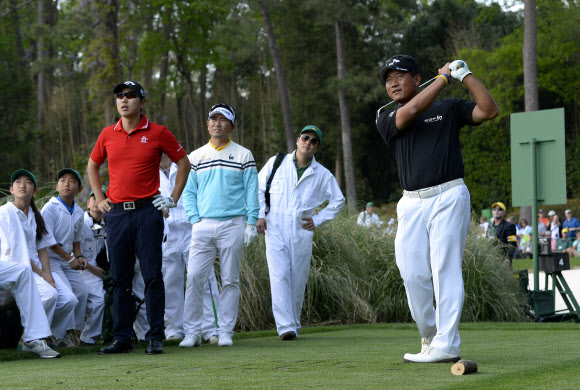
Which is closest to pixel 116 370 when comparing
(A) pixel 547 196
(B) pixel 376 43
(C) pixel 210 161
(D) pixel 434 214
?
(D) pixel 434 214

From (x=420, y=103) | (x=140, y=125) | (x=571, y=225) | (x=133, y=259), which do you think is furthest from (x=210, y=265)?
(x=571, y=225)

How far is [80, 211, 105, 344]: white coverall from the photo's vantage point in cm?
888

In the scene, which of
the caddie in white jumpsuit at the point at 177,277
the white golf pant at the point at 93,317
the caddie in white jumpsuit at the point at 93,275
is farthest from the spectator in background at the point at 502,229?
the white golf pant at the point at 93,317

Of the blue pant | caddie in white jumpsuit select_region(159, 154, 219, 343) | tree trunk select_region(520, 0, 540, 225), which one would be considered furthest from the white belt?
tree trunk select_region(520, 0, 540, 225)

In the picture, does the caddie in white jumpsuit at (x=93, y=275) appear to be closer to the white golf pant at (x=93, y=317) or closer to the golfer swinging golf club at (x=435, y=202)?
the white golf pant at (x=93, y=317)

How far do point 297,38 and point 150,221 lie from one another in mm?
38761

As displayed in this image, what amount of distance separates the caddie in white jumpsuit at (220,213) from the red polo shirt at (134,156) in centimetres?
75

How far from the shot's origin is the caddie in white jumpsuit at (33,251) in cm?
758

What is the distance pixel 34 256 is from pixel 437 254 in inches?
159

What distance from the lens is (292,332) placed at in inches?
346

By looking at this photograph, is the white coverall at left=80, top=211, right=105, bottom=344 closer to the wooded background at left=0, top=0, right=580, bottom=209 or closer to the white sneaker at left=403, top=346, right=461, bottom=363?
the white sneaker at left=403, top=346, right=461, bottom=363

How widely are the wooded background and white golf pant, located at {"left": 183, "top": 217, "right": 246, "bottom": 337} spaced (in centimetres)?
1761

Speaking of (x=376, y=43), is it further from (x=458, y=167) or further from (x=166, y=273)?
(x=458, y=167)

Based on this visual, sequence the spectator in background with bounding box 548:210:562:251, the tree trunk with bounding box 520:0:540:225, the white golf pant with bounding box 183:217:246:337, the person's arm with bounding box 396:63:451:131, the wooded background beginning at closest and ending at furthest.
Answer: the person's arm with bounding box 396:63:451:131, the white golf pant with bounding box 183:217:246:337, the tree trunk with bounding box 520:0:540:225, the spectator in background with bounding box 548:210:562:251, the wooded background
